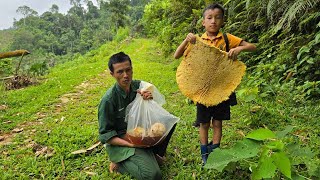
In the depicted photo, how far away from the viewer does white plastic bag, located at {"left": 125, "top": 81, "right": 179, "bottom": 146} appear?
108 inches

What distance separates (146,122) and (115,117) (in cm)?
32

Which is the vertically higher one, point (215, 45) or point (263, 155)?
point (215, 45)

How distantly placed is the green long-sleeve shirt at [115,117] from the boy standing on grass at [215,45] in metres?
0.64

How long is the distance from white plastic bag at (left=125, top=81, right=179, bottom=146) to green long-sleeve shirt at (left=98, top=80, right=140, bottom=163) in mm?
113

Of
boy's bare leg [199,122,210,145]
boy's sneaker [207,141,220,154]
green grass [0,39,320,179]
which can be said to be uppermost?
boy's bare leg [199,122,210,145]

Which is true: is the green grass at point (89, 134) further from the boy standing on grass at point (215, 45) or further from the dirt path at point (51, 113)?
the boy standing on grass at point (215, 45)

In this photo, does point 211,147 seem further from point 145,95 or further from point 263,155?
point 263,155

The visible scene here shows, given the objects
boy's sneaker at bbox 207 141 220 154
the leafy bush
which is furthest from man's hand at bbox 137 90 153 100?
the leafy bush

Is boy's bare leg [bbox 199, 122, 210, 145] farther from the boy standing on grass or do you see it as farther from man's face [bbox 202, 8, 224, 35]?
man's face [bbox 202, 8, 224, 35]

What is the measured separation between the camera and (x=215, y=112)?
2.77 meters

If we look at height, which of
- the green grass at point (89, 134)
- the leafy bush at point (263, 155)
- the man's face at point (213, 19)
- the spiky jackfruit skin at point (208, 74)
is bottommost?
the green grass at point (89, 134)

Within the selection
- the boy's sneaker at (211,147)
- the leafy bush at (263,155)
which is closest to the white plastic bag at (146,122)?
the boy's sneaker at (211,147)

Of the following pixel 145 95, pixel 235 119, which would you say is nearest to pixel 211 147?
pixel 145 95

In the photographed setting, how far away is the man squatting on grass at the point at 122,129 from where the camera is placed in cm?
268
